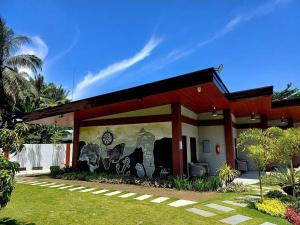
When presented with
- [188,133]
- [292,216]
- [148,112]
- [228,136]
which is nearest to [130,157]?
[148,112]

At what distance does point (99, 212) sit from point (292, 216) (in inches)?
174

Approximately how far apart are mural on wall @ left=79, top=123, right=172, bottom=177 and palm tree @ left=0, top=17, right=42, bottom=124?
288 inches

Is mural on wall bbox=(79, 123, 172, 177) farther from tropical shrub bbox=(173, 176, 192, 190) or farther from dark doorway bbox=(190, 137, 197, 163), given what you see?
dark doorway bbox=(190, 137, 197, 163)

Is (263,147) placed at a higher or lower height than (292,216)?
higher

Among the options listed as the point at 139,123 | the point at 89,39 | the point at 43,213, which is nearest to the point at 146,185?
the point at 139,123

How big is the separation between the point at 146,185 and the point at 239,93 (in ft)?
17.5

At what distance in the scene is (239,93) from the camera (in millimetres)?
10625

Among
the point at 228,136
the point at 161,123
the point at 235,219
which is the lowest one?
the point at 235,219

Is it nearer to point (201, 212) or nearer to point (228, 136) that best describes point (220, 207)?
point (201, 212)

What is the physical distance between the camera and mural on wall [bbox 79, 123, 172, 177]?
11125mm

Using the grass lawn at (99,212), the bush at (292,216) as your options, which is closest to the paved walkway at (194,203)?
the grass lawn at (99,212)

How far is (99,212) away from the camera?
19.9 ft

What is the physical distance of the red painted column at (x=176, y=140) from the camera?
33.9ft

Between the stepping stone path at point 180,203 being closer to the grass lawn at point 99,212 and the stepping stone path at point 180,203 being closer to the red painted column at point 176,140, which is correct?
the grass lawn at point 99,212
